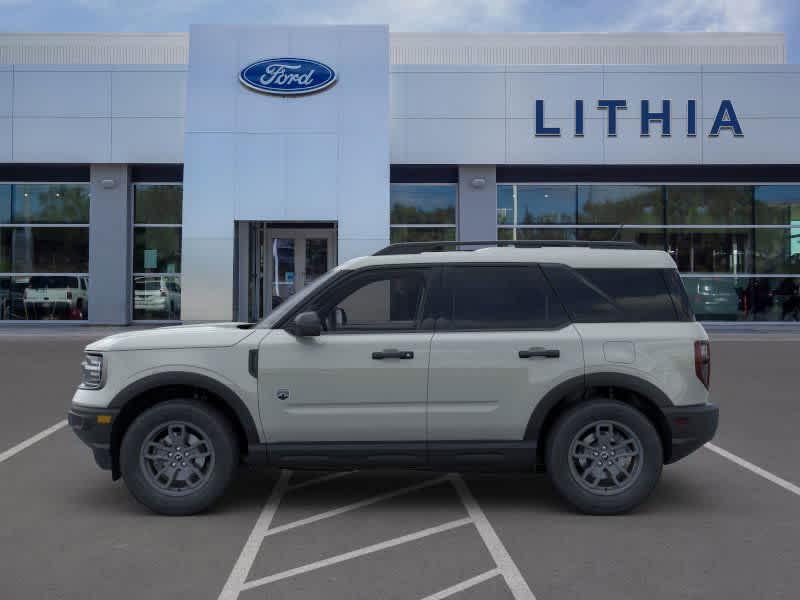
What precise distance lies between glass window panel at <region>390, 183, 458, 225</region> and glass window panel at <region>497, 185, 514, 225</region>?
1.29 meters

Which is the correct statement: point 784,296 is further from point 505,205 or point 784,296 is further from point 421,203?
point 421,203

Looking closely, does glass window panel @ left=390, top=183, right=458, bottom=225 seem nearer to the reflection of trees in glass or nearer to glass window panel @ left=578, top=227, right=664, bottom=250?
the reflection of trees in glass

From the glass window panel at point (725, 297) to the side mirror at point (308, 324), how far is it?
21.4 m

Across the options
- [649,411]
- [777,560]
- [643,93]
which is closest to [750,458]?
[649,411]

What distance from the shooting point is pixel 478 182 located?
79.7ft

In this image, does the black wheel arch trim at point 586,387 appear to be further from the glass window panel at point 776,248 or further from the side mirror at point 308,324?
the glass window panel at point 776,248

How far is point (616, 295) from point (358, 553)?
251cm

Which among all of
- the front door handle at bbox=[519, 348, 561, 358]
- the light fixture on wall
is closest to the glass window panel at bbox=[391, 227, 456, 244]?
the light fixture on wall

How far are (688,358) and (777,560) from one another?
1.49 meters

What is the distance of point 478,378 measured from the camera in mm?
5801

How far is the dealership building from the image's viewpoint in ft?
76.2

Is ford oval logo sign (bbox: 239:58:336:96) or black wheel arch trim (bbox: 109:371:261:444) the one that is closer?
black wheel arch trim (bbox: 109:371:261:444)

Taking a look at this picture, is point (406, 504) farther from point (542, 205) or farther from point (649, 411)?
point (542, 205)

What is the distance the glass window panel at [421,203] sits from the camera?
25047 mm
